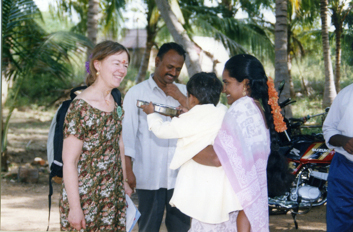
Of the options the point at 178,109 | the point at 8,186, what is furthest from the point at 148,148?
the point at 8,186

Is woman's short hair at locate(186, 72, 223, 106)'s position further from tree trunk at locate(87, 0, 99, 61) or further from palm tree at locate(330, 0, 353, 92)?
tree trunk at locate(87, 0, 99, 61)

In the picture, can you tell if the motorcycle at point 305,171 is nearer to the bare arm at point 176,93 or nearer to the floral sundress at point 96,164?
the bare arm at point 176,93

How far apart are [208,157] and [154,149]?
0.85 metres

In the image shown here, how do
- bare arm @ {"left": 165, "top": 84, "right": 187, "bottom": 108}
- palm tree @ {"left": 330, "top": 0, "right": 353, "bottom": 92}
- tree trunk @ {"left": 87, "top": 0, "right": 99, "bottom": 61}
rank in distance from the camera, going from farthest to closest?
tree trunk @ {"left": 87, "top": 0, "right": 99, "bottom": 61}, palm tree @ {"left": 330, "top": 0, "right": 353, "bottom": 92}, bare arm @ {"left": 165, "top": 84, "right": 187, "bottom": 108}

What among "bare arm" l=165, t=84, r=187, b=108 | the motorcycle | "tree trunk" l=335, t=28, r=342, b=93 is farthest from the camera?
"tree trunk" l=335, t=28, r=342, b=93

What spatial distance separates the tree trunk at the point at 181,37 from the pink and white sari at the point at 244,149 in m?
3.72

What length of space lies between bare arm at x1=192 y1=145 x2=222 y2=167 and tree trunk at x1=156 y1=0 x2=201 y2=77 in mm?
3763

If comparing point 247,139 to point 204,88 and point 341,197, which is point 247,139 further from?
point 341,197

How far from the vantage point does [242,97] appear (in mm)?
2506

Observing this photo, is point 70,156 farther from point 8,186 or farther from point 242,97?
point 8,186

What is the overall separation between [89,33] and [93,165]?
6.30 metres

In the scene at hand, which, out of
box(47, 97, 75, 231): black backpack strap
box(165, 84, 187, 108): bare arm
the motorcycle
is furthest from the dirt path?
box(47, 97, 75, 231): black backpack strap

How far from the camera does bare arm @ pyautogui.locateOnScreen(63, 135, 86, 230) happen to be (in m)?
2.22

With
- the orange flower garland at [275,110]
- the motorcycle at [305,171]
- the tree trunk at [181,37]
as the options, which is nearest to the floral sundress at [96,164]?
the orange flower garland at [275,110]
